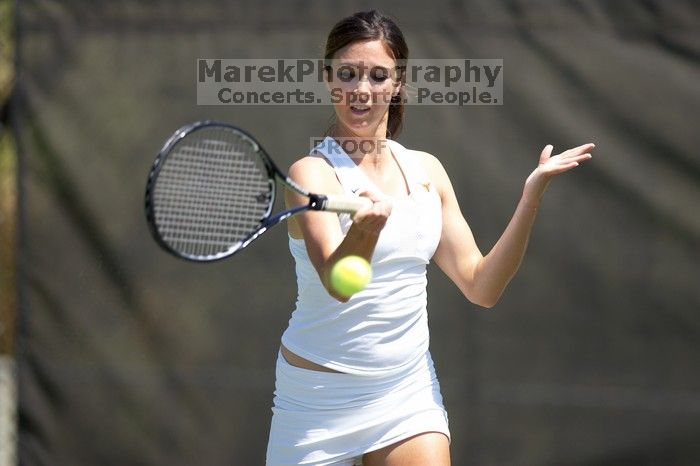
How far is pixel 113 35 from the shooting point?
3.74 meters

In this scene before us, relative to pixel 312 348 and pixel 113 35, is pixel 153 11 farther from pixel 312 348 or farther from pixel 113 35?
pixel 312 348

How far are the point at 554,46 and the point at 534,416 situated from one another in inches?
47.5

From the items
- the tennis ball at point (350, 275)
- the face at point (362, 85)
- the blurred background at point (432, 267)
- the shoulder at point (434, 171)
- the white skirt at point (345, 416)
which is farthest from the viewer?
the blurred background at point (432, 267)

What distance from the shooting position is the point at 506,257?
8.22ft

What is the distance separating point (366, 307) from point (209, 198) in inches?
20.1

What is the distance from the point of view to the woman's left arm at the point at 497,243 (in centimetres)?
244

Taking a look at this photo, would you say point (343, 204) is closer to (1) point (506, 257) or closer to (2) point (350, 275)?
(2) point (350, 275)

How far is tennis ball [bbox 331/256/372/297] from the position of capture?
2.16 m

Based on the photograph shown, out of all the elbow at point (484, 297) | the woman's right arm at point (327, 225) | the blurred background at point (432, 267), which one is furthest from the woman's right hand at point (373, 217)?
the blurred background at point (432, 267)

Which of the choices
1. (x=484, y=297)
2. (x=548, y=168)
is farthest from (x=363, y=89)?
(x=484, y=297)

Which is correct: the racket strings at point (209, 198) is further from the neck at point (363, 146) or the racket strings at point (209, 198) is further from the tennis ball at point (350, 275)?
the tennis ball at point (350, 275)

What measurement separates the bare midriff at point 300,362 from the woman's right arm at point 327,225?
21 cm

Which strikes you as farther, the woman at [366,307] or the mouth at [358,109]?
the mouth at [358,109]

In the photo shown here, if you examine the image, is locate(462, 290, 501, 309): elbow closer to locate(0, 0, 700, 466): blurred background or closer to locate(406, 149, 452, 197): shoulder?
locate(406, 149, 452, 197): shoulder
